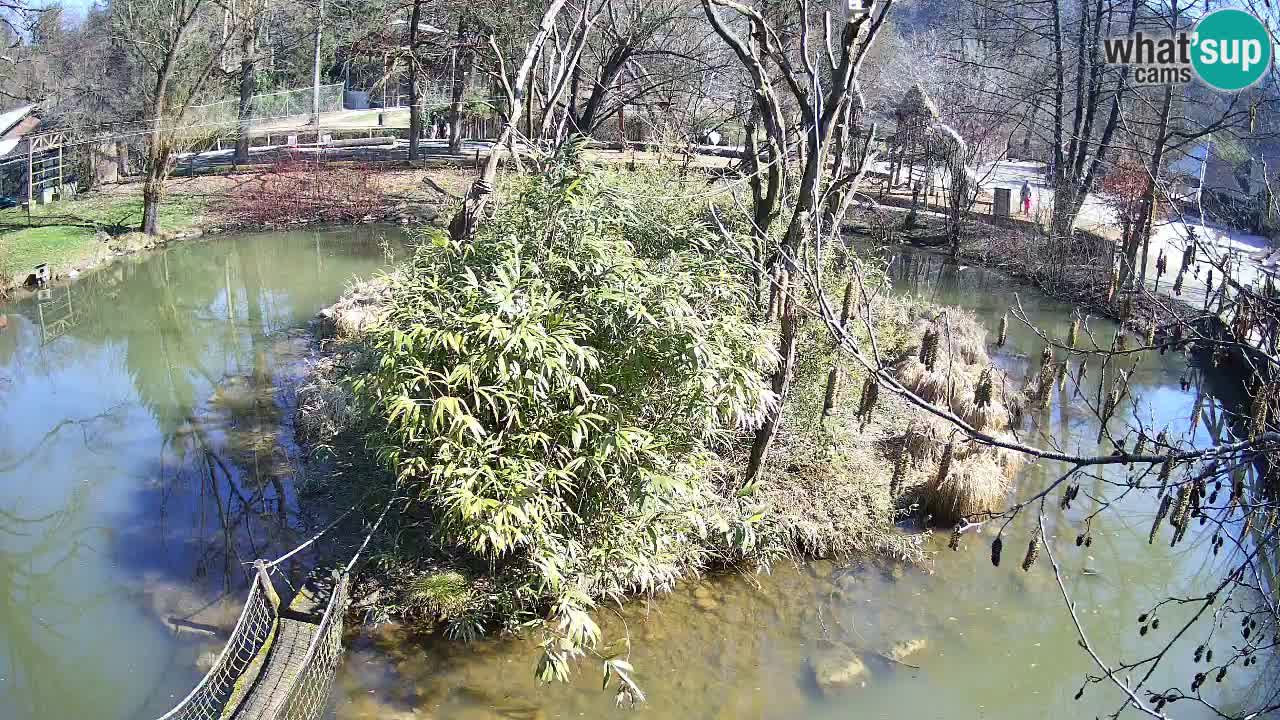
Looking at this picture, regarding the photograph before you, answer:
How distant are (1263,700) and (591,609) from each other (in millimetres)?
4048

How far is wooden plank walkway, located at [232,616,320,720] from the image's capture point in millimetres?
4738

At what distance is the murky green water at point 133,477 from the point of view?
5.89 m

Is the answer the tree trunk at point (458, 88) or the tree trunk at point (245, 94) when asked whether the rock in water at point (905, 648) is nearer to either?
the tree trunk at point (458, 88)

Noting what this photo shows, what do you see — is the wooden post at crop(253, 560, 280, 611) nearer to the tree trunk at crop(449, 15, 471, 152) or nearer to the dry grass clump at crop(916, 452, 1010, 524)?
the dry grass clump at crop(916, 452, 1010, 524)

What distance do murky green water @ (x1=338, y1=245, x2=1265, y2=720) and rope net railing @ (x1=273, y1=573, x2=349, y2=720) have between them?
0.12 metres

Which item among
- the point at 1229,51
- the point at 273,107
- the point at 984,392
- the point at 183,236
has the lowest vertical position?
the point at 984,392

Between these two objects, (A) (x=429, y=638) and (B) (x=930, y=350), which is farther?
(B) (x=930, y=350)

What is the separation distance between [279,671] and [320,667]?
1.32 feet

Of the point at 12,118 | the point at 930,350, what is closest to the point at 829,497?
the point at 930,350

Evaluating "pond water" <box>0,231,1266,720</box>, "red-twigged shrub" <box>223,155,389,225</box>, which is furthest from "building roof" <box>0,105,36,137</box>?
"pond water" <box>0,231,1266,720</box>

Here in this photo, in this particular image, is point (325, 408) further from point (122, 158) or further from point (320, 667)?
point (122, 158)

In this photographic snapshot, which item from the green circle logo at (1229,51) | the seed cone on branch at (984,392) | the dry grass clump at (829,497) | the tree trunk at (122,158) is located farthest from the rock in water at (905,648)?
the tree trunk at (122,158)

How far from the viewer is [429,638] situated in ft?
19.5

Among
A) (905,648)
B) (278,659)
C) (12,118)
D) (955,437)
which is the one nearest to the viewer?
(278,659)
